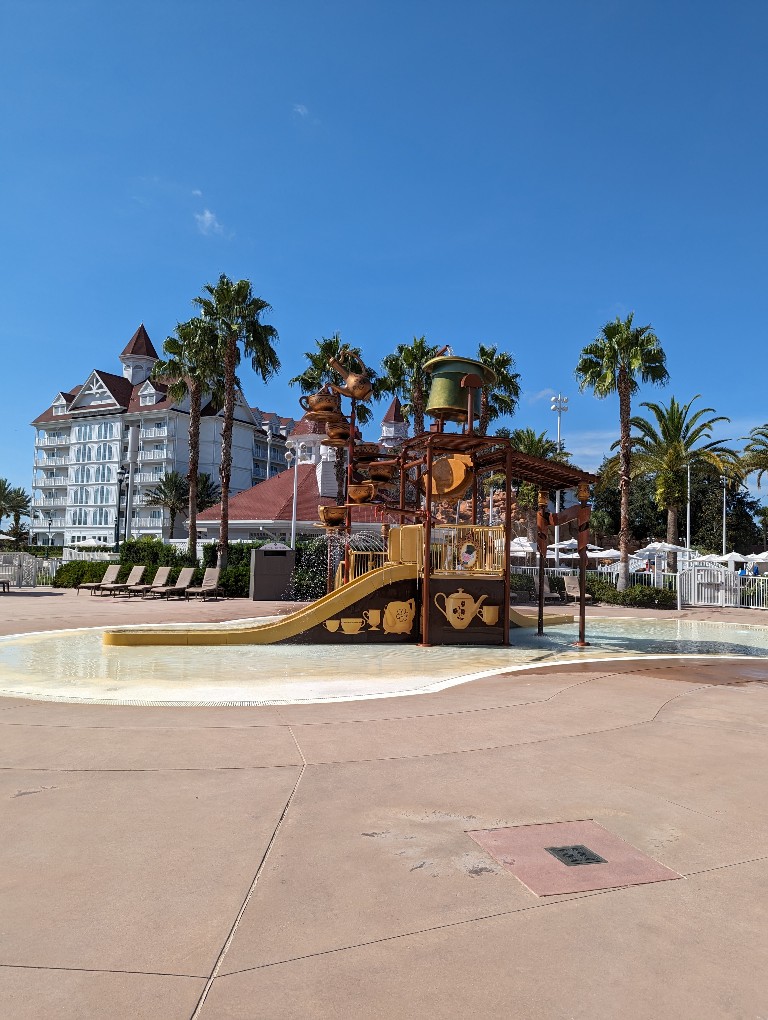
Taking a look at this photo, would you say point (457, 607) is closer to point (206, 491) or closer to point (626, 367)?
point (626, 367)

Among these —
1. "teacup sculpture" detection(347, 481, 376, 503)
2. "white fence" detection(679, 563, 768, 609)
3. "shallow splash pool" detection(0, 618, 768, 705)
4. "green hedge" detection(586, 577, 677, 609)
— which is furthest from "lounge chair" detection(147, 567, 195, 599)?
"white fence" detection(679, 563, 768, 609)

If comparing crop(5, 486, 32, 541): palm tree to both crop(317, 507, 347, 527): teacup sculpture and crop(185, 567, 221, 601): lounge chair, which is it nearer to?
crop(185, 567, 221, 601): lounge chair

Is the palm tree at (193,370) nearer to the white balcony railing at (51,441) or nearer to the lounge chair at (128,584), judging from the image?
the lounge chair at (128,584)

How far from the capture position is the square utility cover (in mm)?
3600

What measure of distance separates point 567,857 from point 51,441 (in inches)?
3474

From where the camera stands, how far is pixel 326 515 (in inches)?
609

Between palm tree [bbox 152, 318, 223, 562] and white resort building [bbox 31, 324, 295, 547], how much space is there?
121ft

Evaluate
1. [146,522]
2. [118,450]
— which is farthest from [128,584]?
[118,450]

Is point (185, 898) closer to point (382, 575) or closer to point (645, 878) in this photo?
point (645, 878)

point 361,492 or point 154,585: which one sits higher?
point 361,492

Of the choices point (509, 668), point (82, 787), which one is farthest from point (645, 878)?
point (509, 668)

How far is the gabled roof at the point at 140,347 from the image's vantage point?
8162 cm

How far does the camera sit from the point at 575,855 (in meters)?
3.89

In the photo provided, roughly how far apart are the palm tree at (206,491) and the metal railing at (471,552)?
6011 cm
